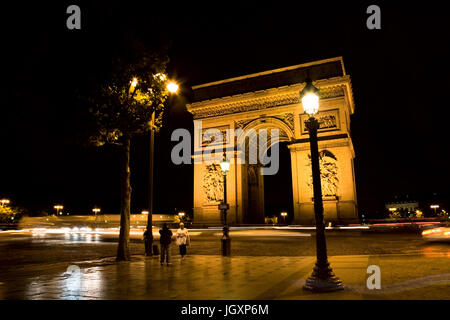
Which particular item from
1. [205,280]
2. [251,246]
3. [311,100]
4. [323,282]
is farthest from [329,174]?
[323,282]

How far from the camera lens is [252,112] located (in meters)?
30.4

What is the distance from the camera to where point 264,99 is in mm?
30000

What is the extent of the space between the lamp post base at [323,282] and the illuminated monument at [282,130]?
18.8 m

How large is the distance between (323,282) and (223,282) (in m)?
2.15

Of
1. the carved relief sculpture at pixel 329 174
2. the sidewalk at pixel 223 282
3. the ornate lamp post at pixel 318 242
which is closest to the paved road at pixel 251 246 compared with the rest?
the sidewalk at pixel 223 282

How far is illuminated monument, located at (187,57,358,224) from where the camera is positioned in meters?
25.6

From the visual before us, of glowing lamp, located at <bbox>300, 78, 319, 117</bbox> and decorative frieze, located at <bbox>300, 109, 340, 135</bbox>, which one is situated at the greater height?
decorative frieze, located at <bbox>300, 109, 340, 135</bbox>

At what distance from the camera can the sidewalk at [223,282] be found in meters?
6.28

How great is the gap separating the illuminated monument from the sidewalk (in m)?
14.9

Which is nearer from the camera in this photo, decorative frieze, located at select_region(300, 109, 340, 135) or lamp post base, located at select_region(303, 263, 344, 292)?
lamp post base, located at select_region(303, 263, 344, 292)

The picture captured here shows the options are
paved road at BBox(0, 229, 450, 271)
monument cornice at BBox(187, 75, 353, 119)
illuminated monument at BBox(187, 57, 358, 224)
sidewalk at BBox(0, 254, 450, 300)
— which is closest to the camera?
sidewalk at BBox(0, 254, 450, 300)

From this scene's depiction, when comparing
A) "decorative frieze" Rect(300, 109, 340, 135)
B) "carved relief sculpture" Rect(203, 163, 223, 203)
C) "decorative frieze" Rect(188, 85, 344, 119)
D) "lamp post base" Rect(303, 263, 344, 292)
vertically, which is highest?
"decorative frieze" Rect(188, 85, 344, 119)

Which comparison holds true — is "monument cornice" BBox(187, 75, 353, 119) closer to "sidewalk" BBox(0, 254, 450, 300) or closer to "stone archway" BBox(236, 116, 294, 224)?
"stone archway" BBox(236, 116, 294, 224)

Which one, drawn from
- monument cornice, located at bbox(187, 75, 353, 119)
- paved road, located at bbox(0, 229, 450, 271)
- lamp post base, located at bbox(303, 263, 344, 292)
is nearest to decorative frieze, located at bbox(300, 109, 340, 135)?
monument cornice, located at bbox(187, 75, 353, 119)
